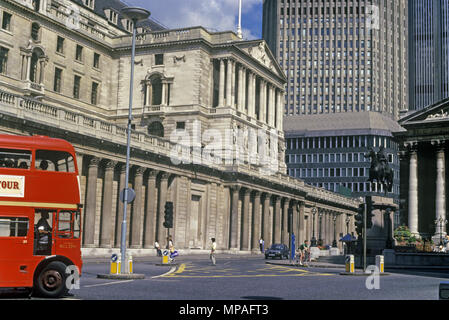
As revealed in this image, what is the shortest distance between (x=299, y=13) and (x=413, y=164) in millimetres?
105538

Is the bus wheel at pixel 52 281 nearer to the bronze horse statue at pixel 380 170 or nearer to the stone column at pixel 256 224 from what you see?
the bronze horse statue at pixel 380 170

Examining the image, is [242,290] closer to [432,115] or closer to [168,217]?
[168,217]

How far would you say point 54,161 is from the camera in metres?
20.8

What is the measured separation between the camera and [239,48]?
83.8 meters

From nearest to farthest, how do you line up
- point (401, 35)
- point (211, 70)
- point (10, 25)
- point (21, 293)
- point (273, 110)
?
point (21, 293)
point (10, 25)
point (211, 70)
point (273, 110)
point (401, 35)

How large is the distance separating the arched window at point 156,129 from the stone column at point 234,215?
38.2 feet

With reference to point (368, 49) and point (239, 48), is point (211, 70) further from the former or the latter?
point (368, 49)

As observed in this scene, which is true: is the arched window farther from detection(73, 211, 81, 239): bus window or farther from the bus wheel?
the bus wheel

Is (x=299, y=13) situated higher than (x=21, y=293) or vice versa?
(x=299, y=13)

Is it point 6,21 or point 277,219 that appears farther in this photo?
point 277,219

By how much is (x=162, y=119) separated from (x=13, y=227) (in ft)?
197

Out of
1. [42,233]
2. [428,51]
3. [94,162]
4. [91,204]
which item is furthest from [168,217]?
[428,51]
